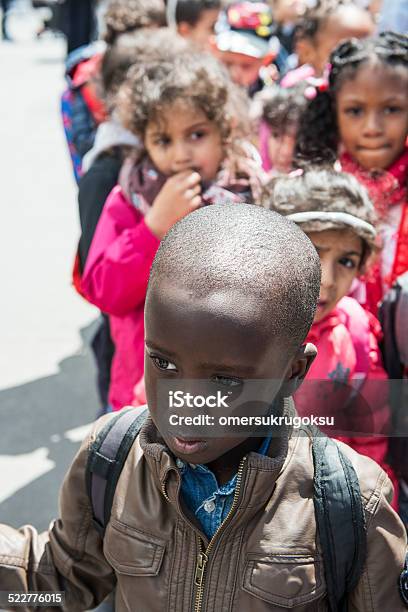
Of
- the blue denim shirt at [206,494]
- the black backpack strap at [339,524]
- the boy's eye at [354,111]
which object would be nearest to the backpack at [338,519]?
the black backpack strap at [339,524]

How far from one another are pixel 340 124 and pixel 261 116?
1096 mm

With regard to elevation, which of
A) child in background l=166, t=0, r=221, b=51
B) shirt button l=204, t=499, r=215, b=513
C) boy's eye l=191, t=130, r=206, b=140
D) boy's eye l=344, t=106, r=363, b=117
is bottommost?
shirt button l=204, t=499, r=215, b=513

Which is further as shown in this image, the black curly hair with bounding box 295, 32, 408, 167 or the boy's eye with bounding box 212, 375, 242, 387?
the black curly hair with bounding box 295, 32, 408, 167

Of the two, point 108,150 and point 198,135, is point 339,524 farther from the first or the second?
point 108,150

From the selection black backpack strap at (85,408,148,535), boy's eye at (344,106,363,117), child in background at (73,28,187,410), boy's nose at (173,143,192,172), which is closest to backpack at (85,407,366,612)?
black backpack strap at (85,408,148,535)

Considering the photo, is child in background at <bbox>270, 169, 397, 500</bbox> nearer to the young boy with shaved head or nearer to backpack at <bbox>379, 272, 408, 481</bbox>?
backpack at <bbox>379, 272, 408, 481</bbox>

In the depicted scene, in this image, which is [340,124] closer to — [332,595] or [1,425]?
[332,595]

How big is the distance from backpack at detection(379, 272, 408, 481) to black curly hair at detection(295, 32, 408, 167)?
24.7 inches

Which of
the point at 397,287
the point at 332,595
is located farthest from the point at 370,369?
the point at 332,595

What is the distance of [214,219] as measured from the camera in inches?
46.3

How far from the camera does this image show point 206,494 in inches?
51.4

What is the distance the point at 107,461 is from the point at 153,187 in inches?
42.3

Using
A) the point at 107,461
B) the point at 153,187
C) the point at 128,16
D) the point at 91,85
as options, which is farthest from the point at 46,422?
the point at 107,461

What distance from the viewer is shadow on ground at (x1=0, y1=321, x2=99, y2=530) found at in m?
2.90
